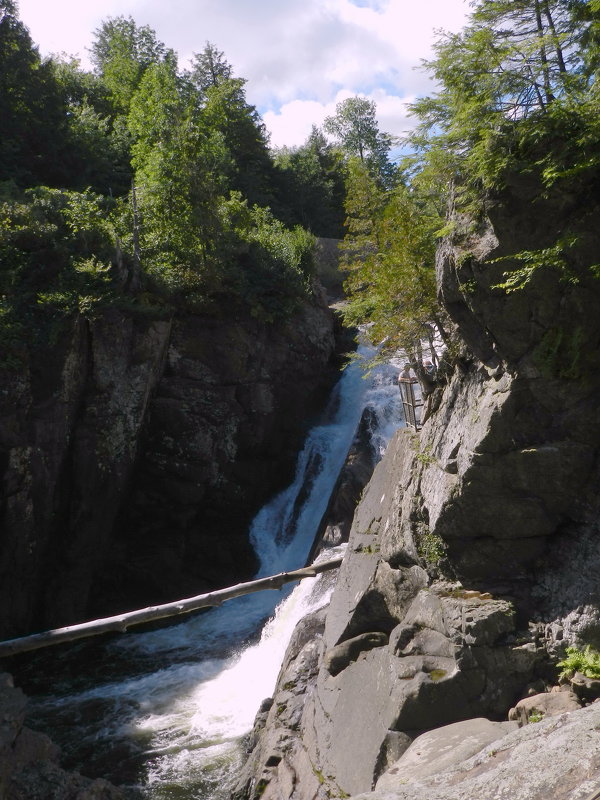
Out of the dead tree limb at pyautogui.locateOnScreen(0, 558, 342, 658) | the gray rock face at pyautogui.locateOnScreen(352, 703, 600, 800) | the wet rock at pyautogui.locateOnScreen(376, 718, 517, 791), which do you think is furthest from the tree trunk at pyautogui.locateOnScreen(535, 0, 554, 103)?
the dead tree limb at pyautogui.locateOnScreen(0, 558, 342, 658)

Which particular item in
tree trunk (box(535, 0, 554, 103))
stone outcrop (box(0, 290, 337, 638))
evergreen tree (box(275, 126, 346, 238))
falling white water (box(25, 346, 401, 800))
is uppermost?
evergreen tree (box(275, 126, 346, 238))

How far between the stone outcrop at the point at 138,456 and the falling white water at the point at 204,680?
1222 millimetres

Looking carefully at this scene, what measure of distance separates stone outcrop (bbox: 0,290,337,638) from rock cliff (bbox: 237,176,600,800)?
8401mm

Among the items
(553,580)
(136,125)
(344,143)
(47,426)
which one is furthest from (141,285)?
(344,143)

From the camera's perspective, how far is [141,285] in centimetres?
1738

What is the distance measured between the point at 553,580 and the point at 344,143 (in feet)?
155

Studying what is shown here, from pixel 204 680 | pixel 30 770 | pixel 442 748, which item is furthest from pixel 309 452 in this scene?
pixel 442 748

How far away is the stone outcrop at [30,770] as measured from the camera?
717 cm

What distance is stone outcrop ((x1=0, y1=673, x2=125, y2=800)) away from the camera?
282 inches

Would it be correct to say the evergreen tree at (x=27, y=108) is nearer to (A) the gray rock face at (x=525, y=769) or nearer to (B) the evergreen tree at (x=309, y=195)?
(B) the evergreen tree at (x=309, y=195)

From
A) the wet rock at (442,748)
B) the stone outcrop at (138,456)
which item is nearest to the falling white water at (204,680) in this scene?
the stone outcrop at (138,456)

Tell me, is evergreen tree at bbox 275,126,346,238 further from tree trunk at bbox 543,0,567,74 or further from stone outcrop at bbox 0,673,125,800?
stone outcrop at bbox 0,673,125,800

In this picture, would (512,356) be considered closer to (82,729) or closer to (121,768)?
(121,768)

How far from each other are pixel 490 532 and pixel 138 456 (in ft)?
36.8
